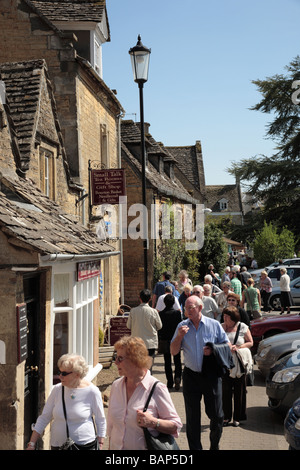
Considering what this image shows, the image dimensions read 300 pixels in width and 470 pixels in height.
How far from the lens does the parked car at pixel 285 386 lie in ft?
27.7

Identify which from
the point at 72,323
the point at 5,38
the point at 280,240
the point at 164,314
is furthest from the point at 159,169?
the point at 72,323

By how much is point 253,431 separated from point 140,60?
8.43 m

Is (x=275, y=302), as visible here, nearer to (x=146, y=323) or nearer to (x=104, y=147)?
(x=104, y=147)

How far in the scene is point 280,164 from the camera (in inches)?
Result: 1451

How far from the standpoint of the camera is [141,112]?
13.3 metres

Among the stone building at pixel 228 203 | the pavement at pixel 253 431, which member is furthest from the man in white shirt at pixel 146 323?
the stone building at pixel 228 203

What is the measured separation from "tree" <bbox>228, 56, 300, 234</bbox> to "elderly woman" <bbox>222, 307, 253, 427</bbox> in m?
29.5

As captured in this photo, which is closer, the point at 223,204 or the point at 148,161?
the point at 148,161

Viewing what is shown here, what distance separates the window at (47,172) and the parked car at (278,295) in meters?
14.6

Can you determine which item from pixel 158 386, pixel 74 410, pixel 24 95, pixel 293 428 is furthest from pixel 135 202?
pixel 158 386

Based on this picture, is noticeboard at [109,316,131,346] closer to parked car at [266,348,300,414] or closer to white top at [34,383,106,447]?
parked car at [266,348,300,414]

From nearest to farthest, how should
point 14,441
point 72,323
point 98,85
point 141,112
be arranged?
point 14,441 → point 72,323 → point 141,112 → point 98,85
